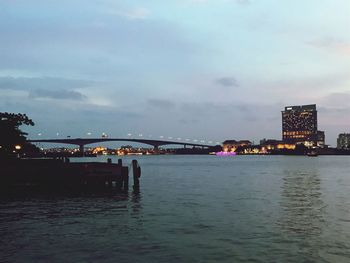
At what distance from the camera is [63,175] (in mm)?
45688

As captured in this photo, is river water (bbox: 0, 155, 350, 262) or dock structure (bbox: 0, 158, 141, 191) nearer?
river water (bbox: 0, 155, 350, 262)

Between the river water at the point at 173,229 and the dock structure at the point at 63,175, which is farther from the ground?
the dock structure at the point at 63,175

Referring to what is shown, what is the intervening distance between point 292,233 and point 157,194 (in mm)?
23452

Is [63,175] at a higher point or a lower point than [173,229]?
higher

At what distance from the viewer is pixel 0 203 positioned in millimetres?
36094

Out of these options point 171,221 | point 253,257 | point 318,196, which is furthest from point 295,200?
point 253,257

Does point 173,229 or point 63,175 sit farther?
point 63,175

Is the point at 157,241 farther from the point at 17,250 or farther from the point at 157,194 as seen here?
the point at 157,194

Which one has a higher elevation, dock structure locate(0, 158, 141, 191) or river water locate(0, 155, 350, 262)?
dock structure locate(0, 158, 141, 191)

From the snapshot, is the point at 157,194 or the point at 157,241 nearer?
the point at 157,241

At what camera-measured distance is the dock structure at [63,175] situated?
1726 inches

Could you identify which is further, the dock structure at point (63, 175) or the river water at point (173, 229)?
the dock structure at point (63, 175)

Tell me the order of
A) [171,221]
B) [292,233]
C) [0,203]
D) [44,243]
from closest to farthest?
1. [44,243]
2. [292,233]
3. [171,221]
4. [0,203]

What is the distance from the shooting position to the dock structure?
43844 millimetres
